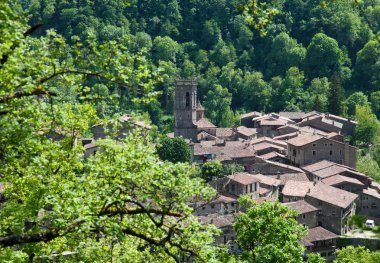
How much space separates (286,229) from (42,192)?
11349 mm

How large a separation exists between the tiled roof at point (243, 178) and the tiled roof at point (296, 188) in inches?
91.9

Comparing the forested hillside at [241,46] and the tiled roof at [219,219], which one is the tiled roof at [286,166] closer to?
the tiled roof at [219,219]

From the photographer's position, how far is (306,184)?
50531 millimetres

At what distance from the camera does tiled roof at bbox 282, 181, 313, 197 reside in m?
48.1

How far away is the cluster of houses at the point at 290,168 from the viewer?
4462cm

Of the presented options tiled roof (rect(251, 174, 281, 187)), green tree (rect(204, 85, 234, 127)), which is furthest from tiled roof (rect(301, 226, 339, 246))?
green tree (rect(204, 85, 234, 127))

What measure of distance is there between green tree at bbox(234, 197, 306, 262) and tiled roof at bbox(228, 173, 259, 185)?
85.5 feet

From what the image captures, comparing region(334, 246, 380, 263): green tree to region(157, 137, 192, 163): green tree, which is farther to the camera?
region(157, 137, 192, 163): green tree

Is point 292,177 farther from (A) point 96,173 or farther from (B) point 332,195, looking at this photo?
(A) point 96,173

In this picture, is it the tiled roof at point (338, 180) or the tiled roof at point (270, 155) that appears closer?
the tiled roof at point (338, 180)

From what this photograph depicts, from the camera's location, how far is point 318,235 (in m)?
42.6

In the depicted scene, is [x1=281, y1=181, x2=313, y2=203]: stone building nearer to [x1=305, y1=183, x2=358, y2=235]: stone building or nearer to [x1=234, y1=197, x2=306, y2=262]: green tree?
[x1=305, y1=183, x2=358, y2=235]: stone building

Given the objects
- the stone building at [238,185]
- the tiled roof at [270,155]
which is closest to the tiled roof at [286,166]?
the tiled roof at [270,155]

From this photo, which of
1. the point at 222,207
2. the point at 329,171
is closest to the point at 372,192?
the point at 329,171
